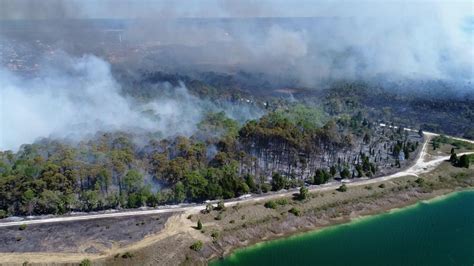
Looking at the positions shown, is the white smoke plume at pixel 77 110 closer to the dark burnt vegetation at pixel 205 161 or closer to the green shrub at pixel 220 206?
the dark burnt vegetation at pixel 205 161

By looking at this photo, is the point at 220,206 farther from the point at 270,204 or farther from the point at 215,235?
the point at 270,204

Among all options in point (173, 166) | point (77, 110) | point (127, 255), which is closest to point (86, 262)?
point (127, 255)

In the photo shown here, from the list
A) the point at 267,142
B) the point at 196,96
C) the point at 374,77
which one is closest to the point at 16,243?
the point at 267,142

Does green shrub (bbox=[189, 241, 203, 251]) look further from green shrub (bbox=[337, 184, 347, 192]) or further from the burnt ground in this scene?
green shrub (bbox=[337, 184, 347, 192])

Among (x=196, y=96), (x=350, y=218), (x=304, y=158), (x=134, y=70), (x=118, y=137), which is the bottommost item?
(x=350, y=218)

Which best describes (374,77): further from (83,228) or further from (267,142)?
(83,228)

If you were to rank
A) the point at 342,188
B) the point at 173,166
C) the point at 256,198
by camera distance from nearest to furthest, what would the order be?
the point at 256,198 → the point at 173,166 → the point at 342,188
